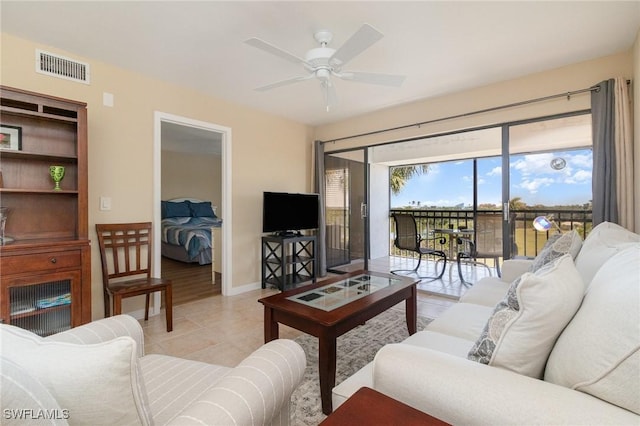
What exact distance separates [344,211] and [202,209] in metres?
3.61

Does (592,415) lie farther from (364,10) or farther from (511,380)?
(364,10)

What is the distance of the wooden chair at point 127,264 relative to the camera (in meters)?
2.51

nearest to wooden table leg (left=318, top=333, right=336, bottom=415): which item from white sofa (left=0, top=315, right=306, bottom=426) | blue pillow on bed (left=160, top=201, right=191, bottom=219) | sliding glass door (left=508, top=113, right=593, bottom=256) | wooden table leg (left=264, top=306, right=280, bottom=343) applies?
wooden table leg (left=264, top=306, right=280, bottom=343)

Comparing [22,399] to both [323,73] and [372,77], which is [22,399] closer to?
[323,73]

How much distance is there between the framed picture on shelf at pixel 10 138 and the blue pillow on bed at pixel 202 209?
4312mm

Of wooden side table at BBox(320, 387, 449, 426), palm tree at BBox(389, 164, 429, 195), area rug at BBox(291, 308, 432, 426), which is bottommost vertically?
area rug at BBox(291, 308, 432, 426)

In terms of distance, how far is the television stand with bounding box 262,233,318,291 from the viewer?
3.90 metres

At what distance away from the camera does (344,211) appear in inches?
198

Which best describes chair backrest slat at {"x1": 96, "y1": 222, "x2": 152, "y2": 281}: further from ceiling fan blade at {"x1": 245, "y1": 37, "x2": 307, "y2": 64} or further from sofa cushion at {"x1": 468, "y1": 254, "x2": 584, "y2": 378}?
sofa cushion at {"x1": 468, "y1": 254, "x2": 584, "y2": 378}

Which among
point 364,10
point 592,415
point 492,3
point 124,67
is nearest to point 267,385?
point 592,415

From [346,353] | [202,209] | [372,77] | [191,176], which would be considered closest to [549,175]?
[372,77]

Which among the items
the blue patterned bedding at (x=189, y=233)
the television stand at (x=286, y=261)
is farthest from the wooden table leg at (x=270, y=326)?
the blue patterned bedding at (x=189, y=233)

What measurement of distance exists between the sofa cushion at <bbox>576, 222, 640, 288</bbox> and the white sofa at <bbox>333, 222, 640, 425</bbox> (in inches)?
13.7

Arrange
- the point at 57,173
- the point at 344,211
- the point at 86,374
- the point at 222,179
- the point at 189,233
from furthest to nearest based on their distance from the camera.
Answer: the point at 189,233, the point at 344,211, the point at 222,179, the point at 57,173, the point at 86,374
